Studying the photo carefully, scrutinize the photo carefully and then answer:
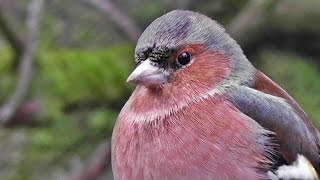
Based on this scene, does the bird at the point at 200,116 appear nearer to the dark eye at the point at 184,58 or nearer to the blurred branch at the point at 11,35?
the dark eye at the point at 184,58

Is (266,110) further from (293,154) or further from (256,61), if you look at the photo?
(256,61)

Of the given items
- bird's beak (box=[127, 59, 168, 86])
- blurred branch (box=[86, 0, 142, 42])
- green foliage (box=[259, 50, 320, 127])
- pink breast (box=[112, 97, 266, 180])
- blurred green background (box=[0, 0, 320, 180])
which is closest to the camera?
pink breast (box=[112, 97, 266, 180])

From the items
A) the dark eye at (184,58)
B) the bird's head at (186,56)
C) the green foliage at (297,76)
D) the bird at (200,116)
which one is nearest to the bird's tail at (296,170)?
the bird at (200,116)

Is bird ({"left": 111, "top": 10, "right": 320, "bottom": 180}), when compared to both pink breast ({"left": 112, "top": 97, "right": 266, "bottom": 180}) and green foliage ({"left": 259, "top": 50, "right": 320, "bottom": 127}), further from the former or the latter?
green foliage ({"left": 259, "top": 50, "right": 320, "bottom": 127})

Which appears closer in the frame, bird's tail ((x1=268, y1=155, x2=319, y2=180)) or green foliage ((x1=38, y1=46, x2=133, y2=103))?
bird's tail ((x1=268, y1=155, x2=319, y2=180))

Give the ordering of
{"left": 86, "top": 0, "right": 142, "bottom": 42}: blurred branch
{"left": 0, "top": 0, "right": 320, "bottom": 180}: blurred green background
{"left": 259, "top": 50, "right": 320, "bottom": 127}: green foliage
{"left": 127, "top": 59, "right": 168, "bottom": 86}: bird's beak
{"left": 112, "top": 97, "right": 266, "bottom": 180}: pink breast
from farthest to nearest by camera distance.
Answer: {"left": 0, "top": 0, "right": 320, "bottom": 180}: blurred green background, {"left": 86, "top": 0, "right": 142, "bottom": 42}: blurred branch, {"left": 259, "top": 50, "right": 320, "bottom": 127}: green foliage, {"left": 127, "top": 59, "right": 168, "bottom": 86}: bird's beak, {"left": 112, "top": 97, "right": 266, "bottom": 180}: pink breast

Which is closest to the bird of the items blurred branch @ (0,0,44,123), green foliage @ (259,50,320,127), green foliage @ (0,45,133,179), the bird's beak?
the bird's beak
